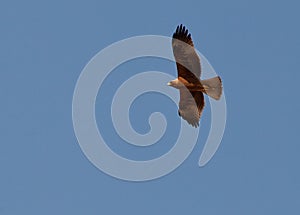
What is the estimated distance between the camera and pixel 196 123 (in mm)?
41438

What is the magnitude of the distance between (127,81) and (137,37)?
1262 mm

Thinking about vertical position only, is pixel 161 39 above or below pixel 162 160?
above

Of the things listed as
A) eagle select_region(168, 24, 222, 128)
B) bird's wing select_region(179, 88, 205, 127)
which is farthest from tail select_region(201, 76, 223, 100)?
bird's wing select_region(179, 88, 205, 127)

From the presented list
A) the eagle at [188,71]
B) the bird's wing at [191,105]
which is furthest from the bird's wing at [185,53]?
the bird's wing at [191,105]

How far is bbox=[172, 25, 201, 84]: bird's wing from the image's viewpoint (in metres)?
39.7

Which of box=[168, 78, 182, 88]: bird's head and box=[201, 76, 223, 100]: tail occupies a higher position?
box=[168, 78, 182, 88]: bird's head

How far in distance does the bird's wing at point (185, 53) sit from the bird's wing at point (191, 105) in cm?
96

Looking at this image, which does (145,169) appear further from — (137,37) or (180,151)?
(137,37)

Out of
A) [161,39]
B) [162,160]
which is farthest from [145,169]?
[161,39]

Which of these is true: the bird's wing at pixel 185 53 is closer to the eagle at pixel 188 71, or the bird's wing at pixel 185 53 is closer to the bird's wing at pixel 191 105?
the eagle at pixel 188 71

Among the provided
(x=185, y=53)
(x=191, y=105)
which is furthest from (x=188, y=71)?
(x=191, y=105)

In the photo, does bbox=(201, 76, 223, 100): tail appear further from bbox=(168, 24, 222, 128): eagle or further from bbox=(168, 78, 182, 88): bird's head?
bbox=(168, 78, 182, 88): bird's head

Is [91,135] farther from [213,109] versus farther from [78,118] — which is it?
[213,109]

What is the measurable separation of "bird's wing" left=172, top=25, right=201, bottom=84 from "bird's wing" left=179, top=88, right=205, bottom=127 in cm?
96
